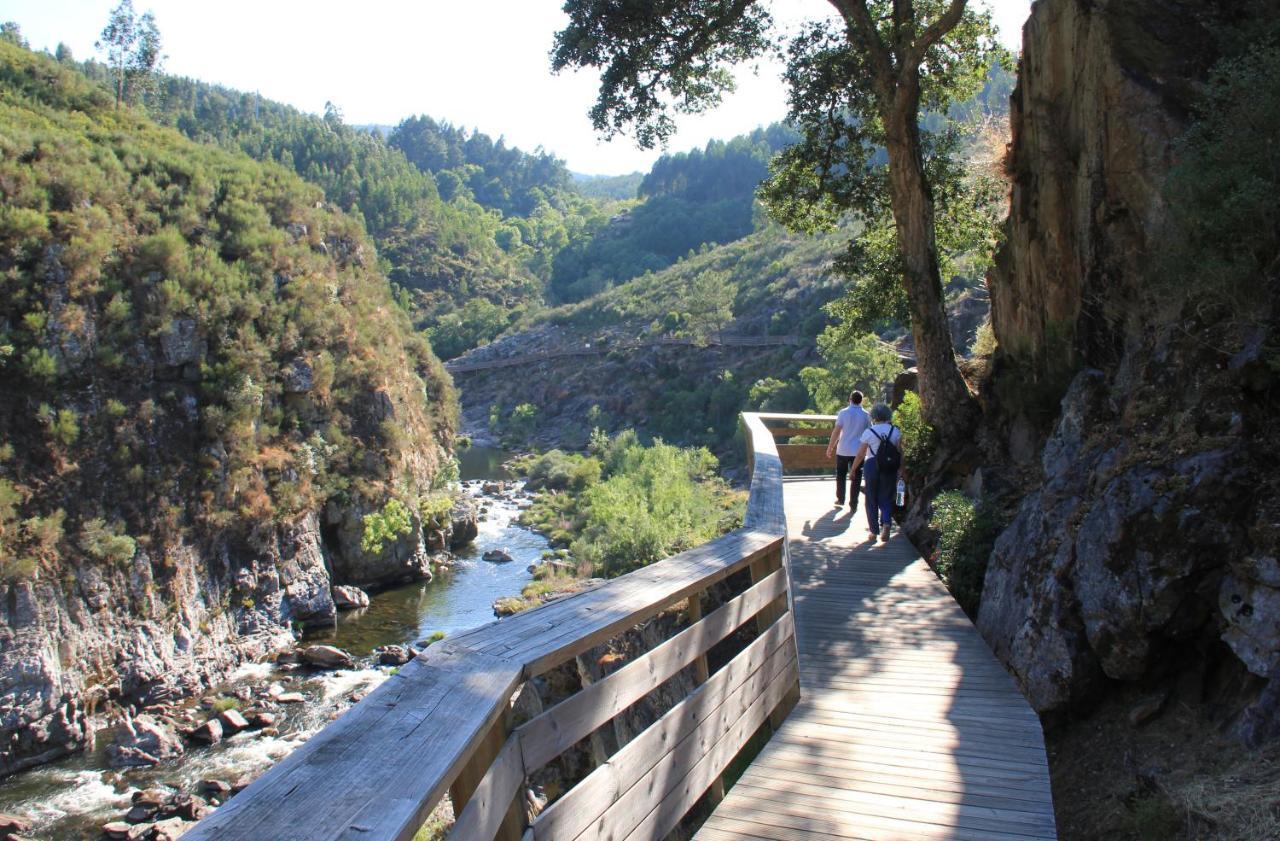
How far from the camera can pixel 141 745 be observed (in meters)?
19.0

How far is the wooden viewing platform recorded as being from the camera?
170cm

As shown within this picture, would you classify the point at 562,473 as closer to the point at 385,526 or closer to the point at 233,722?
the point at 385,526

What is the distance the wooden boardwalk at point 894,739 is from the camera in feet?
12.0

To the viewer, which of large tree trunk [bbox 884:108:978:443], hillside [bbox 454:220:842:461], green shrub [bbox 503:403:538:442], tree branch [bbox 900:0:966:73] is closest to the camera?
tree branch [bbox 900:0:966:73]

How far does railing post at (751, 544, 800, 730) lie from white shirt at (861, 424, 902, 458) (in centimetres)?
459

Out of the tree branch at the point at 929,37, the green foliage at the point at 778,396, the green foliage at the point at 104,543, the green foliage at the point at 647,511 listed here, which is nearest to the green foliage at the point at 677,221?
the green foliage at the point at 778,396

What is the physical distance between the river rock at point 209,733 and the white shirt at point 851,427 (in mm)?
16321

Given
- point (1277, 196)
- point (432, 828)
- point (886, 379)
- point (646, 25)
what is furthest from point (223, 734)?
point (886, 379)

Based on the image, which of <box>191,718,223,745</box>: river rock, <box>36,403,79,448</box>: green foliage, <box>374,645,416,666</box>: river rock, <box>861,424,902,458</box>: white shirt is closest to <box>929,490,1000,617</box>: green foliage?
<box>861,424,902,458</box>: white shirt

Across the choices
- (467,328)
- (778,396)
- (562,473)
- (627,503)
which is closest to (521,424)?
(562,473)

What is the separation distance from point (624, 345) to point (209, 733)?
210 ft

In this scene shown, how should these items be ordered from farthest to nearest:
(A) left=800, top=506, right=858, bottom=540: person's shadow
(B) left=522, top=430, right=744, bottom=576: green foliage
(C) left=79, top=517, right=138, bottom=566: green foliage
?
(B) left=522, top=430, right=744, bottom=576: green foliage
(C) left=79, top=517, right=138, bottom=566: green foliage
(A) left=800, top=506, right=858, bottom=540: person's shadow

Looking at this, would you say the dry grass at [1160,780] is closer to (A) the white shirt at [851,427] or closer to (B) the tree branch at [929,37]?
(A) the white shirt at [851,427]

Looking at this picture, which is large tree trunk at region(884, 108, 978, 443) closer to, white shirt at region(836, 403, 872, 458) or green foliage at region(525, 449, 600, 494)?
white shirt at region(836, 403, 872, 458)
